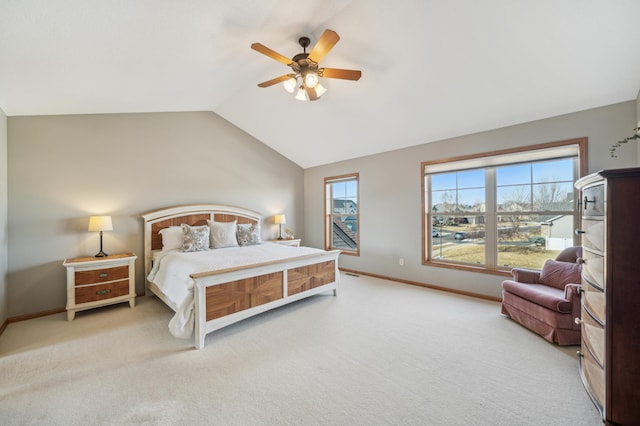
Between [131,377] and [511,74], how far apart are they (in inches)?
177

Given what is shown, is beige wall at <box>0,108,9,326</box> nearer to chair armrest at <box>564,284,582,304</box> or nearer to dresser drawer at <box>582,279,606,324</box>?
dresser drawer at <box>582,279,606,324</box>

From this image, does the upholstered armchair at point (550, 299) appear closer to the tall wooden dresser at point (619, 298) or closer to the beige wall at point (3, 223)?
the tall wooden dresser at point (619, 298)

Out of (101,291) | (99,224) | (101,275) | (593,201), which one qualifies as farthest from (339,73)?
(101,291)

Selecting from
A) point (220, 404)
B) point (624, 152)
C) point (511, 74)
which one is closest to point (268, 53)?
point (511, 74)

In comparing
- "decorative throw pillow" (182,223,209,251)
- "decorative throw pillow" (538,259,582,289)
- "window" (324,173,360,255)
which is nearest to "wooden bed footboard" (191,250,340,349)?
"decorative throw pillow" (182,223,209,251)

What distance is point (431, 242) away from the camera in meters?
4.30

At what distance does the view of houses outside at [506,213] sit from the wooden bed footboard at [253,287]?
2.05 metres

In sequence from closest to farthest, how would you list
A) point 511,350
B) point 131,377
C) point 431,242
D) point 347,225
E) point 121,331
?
1. point 131,377
2. point 511,350
3. point 121,331
4. point 431,242
5. point 347,225

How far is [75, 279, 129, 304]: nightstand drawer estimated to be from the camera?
3.06m

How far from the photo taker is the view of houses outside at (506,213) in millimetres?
3248

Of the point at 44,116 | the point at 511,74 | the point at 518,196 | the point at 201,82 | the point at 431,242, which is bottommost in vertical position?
the point at 431,242

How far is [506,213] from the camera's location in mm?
3600

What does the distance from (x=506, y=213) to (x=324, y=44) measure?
10.8 ft

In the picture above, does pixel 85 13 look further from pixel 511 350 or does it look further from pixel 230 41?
pixel 511 350
